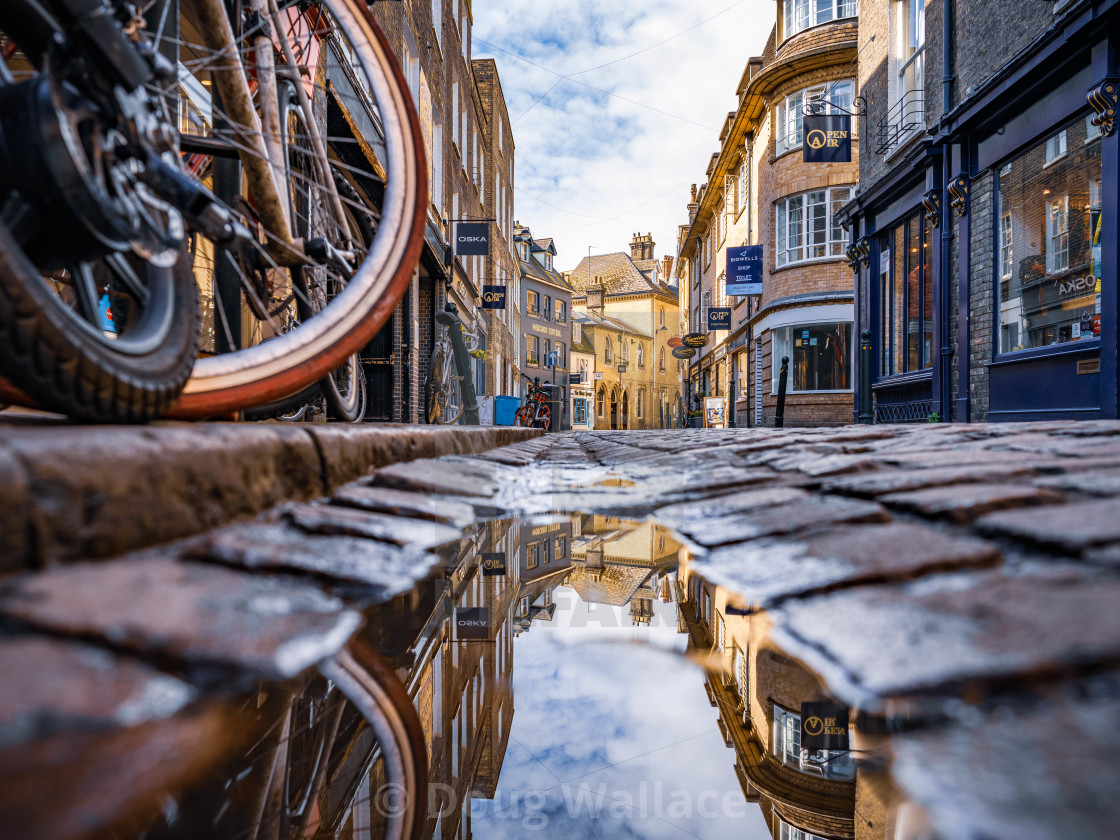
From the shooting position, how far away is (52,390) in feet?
3.10

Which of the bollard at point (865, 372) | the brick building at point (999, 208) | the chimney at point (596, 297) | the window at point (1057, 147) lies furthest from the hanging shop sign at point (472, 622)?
the chimney at point (596, 297)

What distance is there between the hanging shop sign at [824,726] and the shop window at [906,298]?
31.2ft

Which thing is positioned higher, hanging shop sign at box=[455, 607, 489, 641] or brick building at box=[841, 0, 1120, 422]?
brick building at box=[841, 0, 1120, 422]

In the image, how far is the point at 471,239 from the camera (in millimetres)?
14023

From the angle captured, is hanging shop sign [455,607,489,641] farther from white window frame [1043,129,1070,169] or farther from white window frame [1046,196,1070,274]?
white window frame [1043,129,1070,169]

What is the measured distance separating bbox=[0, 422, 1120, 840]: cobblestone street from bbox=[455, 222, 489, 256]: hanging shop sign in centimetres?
1304

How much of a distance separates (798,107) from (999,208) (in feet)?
35.2

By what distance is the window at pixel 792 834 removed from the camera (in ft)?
2.21

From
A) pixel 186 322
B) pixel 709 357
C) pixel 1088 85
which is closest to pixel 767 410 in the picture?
pixel 709 357

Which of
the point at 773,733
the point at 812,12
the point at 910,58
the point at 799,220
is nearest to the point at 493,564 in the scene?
the point at 773,733

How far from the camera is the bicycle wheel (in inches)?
35.6

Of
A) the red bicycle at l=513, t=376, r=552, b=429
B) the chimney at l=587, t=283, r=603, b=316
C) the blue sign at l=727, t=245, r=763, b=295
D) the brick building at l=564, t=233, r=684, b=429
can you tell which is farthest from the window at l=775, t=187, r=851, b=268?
the chimney at l=587, t=283, r=603, b=316

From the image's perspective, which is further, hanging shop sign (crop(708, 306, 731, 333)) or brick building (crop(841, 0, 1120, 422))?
hanging shop sign (crop(708, 306, 731, 333))

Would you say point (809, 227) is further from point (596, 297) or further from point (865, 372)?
point (596, 297)
